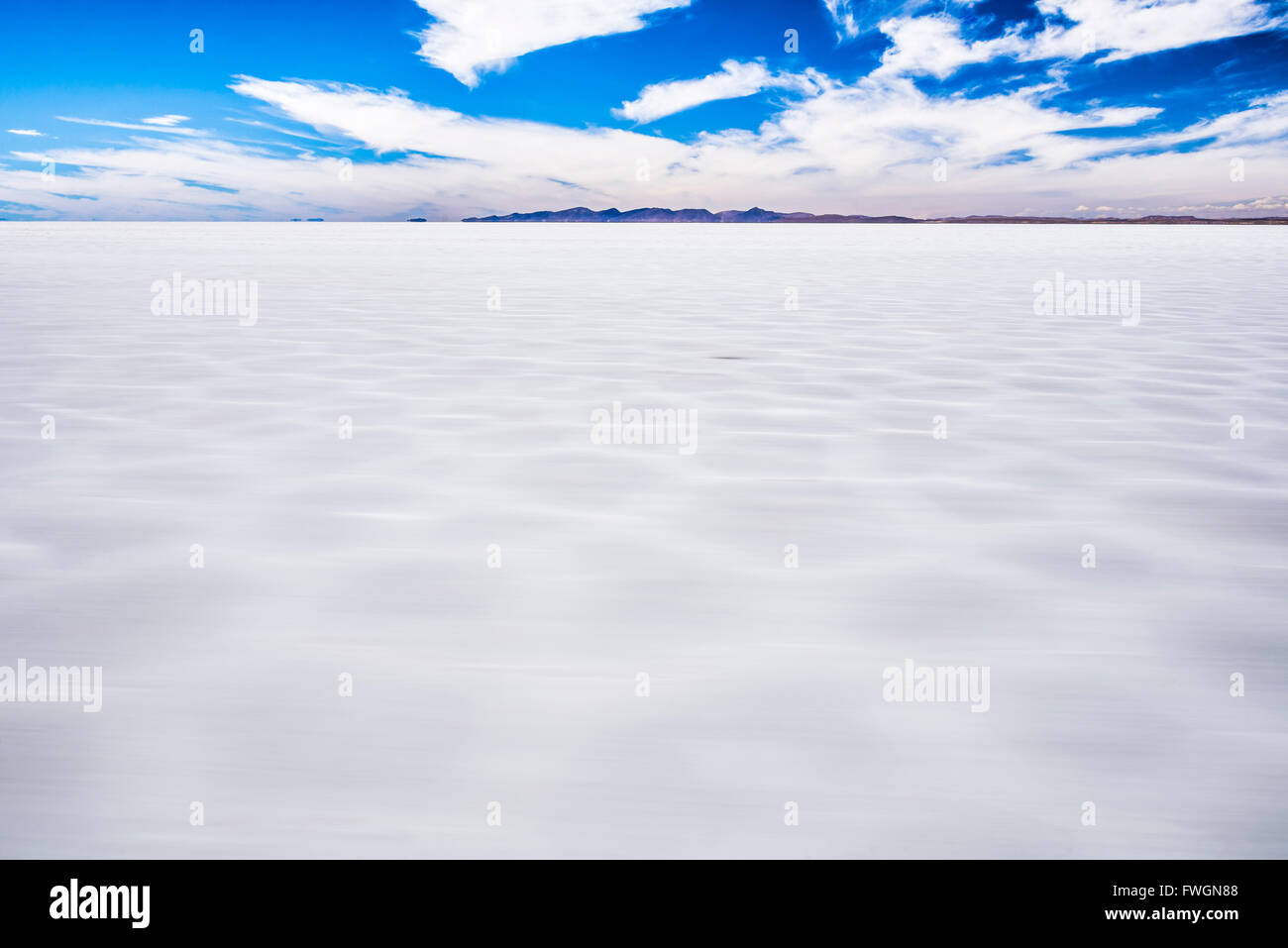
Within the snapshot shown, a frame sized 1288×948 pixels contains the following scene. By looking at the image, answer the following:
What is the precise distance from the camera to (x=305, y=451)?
3.90 metres

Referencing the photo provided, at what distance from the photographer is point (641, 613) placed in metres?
2.46

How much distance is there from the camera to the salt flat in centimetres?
170

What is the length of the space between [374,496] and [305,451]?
0.78 meters

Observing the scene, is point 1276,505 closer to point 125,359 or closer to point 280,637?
point 280,637

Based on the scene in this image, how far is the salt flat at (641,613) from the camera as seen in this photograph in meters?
1.70

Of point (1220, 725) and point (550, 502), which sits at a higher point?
point (550, 502)

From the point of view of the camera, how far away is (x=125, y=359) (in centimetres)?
618

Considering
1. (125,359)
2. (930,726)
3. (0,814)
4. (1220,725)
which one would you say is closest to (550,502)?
(930,726)
